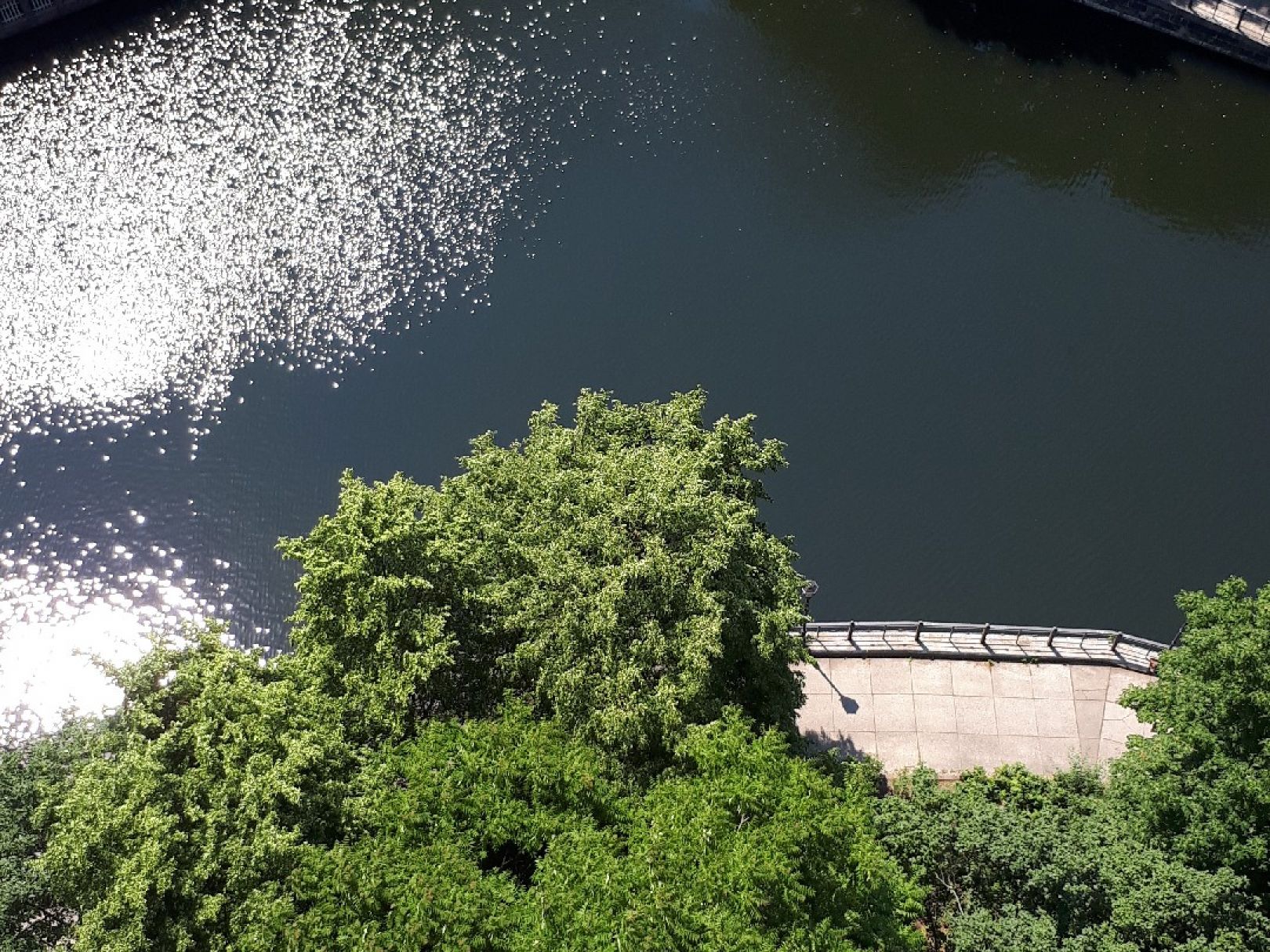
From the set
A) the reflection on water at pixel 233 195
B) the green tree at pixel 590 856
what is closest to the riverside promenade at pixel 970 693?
the green tree at pixel 590 856

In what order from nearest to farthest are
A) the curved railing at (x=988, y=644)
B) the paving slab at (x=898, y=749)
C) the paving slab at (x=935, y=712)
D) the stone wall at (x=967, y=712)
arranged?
the paving slab at (x=898, y=749) → the stone wall at (x=967, y=712) → the paving slab at (x=935, y=712) → the curved railing at (x=988, y=644)

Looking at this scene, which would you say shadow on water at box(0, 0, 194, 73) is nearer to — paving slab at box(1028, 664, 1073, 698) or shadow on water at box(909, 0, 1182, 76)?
shadow on water at box(909, 0, 1182, 76)

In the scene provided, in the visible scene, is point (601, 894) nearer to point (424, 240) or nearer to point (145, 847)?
point (145, 847)

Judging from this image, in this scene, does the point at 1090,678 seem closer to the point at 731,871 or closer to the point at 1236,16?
the point at 731,871

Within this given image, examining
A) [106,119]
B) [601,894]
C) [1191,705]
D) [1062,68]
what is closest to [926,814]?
[1191,705]

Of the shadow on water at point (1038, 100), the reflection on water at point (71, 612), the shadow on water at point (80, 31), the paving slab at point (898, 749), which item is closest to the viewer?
the paving slab at point (898, 749)

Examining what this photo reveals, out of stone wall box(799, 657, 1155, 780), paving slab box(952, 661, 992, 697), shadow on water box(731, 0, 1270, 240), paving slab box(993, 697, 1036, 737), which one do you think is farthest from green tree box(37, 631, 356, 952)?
shadow on water box(731, 0, 1270, 240)

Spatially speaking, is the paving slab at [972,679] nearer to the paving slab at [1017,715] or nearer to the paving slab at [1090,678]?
the paving slab at [1017,715]
